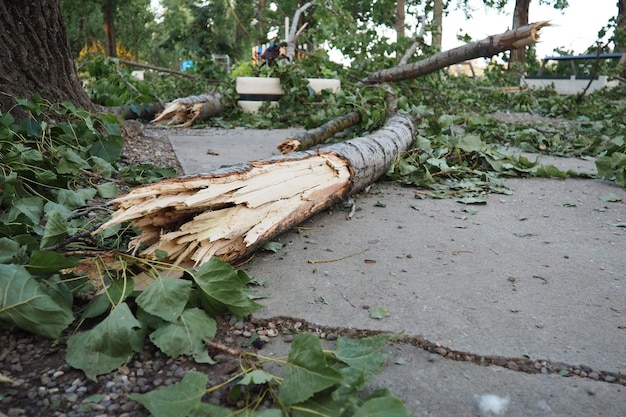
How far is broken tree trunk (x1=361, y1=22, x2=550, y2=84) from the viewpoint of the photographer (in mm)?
5207

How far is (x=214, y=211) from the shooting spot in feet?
6.85

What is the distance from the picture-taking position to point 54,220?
1.72 m

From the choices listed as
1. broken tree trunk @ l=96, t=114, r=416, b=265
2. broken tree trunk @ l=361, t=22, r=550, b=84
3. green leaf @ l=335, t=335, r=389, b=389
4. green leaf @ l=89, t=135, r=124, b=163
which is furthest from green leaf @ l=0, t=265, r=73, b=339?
broken tree trunk @ l=361, t=22, r=550, b=84

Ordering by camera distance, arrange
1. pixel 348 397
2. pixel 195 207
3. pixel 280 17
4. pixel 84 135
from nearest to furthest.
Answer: pixel 348 397, pixel 195 207, pixel 84 135, pixel 280 17

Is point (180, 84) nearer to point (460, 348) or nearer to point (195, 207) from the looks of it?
point (195, 207)

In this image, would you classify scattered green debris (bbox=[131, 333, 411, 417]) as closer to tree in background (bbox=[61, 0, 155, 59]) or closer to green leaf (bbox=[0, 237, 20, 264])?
green leaf (bbox=[0, 237, 20, 264])

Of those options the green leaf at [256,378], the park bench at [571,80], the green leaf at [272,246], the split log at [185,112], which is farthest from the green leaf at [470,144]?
the park bench at [571,80]

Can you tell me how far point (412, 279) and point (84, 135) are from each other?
7.27 feet

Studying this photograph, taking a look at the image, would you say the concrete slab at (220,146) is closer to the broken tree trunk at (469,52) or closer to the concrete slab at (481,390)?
the broken tree trunk at (469,52)

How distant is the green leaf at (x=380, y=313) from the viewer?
1.79 metres

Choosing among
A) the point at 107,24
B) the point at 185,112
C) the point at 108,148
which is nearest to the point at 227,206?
the point at 108,148

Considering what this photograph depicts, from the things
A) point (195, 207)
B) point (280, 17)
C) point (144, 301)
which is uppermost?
point (280, 17)

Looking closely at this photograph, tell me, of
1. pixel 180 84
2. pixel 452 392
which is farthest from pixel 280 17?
pixel 452 392

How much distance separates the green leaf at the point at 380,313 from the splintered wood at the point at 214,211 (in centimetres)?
60
